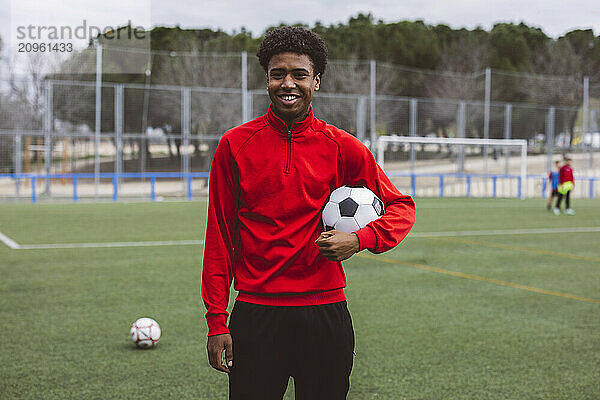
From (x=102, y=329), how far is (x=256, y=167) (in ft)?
13.8

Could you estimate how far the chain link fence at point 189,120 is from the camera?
1060 inches

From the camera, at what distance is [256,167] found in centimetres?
249

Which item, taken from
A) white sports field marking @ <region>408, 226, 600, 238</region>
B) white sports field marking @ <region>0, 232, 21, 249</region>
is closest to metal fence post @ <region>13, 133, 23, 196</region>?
white sports field marking @ <region>0, 232, 21, 249</region>

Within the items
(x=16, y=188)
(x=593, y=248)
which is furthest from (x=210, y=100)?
(x=593, y=248)

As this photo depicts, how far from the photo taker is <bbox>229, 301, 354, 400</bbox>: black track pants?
2477mm

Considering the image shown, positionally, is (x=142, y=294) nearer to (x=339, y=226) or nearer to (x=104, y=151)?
(x=339, y=226)

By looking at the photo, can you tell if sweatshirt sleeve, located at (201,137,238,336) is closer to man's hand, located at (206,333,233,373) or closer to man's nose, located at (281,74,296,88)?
man's hand, located at (206,333,233,373)

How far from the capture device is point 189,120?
2959 centimetres

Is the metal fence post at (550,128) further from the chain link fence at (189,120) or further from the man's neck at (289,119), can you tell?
the man's neck at (289,119)

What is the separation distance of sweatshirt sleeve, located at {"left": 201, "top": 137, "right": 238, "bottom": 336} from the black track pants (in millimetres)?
87

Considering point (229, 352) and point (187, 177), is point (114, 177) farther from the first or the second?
point (229, 352)

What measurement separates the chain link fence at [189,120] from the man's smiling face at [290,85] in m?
Result: 25.3

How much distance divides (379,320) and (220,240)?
14.1 ft

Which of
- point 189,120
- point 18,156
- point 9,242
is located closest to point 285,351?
point 9,242
